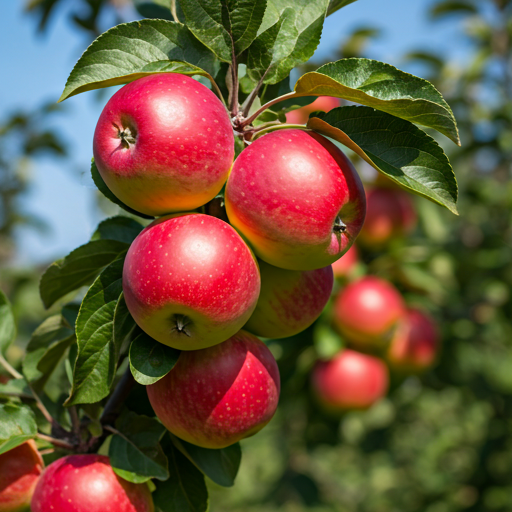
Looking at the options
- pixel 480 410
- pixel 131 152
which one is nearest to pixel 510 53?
pixel 480 410

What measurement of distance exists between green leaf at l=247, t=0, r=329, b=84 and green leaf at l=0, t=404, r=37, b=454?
76cm

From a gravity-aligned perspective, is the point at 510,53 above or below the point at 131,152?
→ below

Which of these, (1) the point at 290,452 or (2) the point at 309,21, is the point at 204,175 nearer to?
(2) the point at 309,21

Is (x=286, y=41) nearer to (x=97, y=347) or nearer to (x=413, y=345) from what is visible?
(x=97, y=347)

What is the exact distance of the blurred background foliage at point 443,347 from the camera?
2689 mm

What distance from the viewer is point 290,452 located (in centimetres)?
354

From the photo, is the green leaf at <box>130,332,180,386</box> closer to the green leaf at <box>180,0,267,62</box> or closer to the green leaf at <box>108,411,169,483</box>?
the green leaf at <box>108,411,169,483</box>

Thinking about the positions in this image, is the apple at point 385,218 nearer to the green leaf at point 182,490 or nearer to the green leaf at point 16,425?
the green leaf at point 182,490

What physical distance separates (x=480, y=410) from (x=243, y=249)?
3.76 m

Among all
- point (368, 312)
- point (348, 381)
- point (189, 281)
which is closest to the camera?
point (189, 281)

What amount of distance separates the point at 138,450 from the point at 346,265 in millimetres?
1664

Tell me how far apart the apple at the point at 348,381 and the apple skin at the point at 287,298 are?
1521mm

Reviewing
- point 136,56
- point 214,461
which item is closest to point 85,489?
point 214,461

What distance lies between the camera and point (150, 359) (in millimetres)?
812
